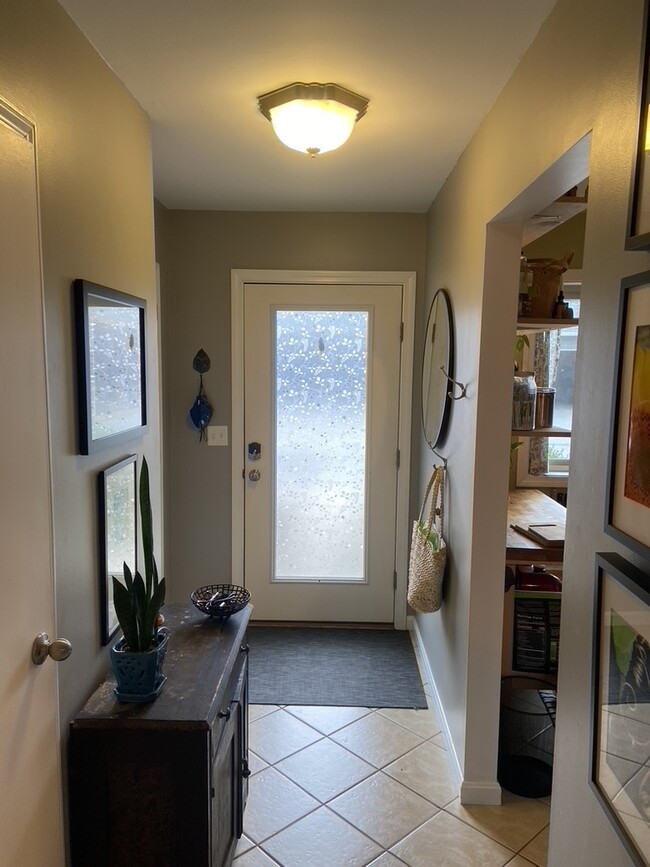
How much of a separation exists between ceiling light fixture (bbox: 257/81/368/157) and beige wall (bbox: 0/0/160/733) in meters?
0.45

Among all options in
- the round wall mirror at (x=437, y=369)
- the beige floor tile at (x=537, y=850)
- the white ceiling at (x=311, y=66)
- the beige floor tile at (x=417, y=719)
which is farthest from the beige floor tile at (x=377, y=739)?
the white ceiling at (x=311, y=66)

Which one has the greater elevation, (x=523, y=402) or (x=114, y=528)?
(x=523, y=402)

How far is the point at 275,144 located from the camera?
2.23m

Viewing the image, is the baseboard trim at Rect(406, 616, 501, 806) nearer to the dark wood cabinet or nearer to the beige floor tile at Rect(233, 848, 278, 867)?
the beige floor tile at Rect(233, 848, 278, 867)

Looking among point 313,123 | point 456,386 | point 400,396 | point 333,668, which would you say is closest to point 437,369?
point 456,386

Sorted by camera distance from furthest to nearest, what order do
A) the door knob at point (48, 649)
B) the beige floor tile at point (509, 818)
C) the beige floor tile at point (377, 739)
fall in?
the beige floor tile at point (377, 739), the beige floor tile at point (509, 818), the door knob at point (48, 649)

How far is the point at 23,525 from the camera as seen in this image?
1181 millimetres

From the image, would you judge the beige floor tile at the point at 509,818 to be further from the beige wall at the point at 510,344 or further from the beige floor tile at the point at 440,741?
the beige floor tile at the point at 440,741

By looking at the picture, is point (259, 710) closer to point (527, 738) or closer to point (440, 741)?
point (440, 741)

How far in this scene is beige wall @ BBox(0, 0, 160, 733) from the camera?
1250mm

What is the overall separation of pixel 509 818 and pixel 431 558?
908 mm

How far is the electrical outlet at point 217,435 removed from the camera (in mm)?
3367

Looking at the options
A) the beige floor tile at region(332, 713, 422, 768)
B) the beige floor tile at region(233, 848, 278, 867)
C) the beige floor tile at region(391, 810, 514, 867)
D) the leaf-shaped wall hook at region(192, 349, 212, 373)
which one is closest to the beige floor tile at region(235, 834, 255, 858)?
the beige floor tile at region(233, 848, 278, 867)

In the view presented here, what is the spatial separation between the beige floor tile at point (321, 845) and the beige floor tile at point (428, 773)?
0.31m
